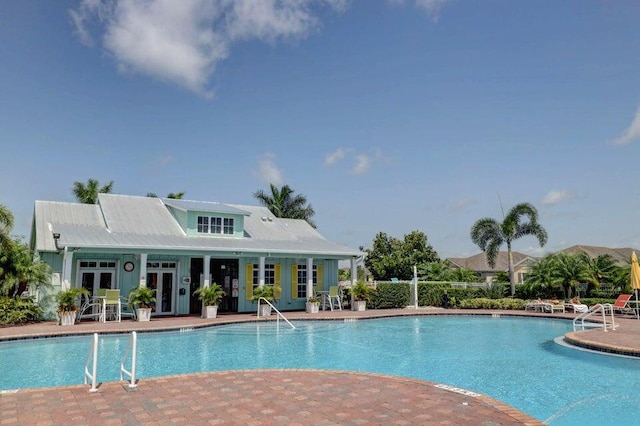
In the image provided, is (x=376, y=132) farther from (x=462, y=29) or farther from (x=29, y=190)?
(x=29, y=190)

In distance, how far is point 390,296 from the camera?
961 inches

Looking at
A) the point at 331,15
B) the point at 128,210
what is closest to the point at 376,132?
the point at 331,15

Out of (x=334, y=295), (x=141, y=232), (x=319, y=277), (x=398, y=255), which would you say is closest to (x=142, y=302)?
(x=141, y=232)

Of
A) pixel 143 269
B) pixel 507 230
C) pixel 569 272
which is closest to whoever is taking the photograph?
pixel 143 269

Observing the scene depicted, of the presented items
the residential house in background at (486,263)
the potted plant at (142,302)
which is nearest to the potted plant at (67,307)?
the potted plant at (142,302)

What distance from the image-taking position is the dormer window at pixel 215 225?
21688mm

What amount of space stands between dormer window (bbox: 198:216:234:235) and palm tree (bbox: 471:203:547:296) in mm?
15060

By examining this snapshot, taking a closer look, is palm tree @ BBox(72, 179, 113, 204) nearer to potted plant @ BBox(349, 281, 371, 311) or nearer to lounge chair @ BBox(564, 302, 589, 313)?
potted plant @ BBox(349, 281, 371, 311)

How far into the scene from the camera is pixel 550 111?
55.1 feet

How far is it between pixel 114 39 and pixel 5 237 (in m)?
8.19

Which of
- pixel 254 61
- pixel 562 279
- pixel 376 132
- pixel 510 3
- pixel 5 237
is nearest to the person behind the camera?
pixel 510 3

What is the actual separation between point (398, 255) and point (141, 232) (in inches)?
1332

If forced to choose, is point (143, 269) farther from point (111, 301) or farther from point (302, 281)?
point (302, 281)

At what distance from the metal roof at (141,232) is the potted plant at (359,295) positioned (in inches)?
66.1
